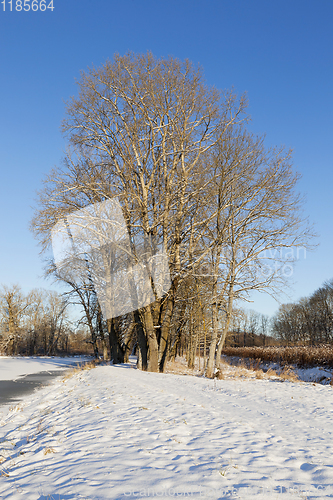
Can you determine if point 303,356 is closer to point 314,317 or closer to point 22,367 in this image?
point 22,367

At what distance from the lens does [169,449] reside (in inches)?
175

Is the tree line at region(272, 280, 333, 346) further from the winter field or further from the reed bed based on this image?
the winter field

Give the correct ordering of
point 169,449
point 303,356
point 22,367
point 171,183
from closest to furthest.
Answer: point 169,449
point 171,183
point 303,356
point 22,367

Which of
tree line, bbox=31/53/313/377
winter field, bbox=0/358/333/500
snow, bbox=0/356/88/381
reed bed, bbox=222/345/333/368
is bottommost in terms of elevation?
snow, bbox=0/356/88/381

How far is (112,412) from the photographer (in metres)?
6.46

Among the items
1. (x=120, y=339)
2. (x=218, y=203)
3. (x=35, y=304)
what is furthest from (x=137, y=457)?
(x=35, y=304)

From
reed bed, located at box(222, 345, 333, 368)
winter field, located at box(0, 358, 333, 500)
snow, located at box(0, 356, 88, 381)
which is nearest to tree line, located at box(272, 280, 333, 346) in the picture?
reed bed, located at box(222, 345, 333, 368)

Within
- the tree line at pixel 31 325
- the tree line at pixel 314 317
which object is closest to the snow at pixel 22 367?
the tree line at pixel 31 325

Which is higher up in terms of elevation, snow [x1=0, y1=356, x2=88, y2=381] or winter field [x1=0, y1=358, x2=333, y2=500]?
winter field [x1=0, y1=358, x2=333, y2=500]

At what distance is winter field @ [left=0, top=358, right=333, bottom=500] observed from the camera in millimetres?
3393

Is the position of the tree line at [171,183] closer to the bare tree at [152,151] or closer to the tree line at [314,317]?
the bare tree at [152,151]

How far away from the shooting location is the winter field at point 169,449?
134 inches

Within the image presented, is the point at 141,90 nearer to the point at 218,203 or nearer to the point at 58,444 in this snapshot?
the point at 218,203

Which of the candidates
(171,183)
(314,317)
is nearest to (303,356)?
(171,183)
